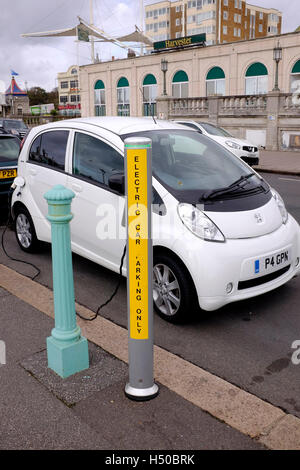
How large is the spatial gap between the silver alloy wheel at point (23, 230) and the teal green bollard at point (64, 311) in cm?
284

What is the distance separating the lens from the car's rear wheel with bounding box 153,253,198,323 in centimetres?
377

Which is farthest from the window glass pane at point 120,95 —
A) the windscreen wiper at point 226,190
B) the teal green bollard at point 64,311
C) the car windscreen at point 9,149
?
the teal green bollard at point 64,311

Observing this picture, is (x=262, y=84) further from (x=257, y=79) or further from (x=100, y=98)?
(x=100, y=98)

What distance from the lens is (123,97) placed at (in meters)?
45.0

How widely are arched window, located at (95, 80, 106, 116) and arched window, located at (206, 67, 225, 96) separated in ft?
43.9

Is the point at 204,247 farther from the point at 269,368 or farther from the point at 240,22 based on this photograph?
the point at 240,22

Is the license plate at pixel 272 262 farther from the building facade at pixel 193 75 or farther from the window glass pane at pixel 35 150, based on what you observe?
the building facade at pixel 193 75

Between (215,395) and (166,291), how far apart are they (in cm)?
120

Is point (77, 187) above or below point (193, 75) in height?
below

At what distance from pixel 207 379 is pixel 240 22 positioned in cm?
9310

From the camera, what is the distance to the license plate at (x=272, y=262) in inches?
150

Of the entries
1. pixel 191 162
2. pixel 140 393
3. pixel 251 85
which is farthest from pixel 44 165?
pixel 251 85

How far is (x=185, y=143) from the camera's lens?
4746mm

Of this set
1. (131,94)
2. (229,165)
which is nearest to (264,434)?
(229,165)
